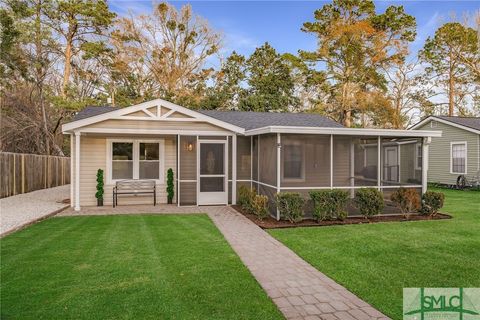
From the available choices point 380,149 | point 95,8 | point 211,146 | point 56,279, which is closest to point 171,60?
point 95,8

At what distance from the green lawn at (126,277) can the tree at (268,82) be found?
19536 millimetres

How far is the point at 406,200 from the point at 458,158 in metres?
10.8

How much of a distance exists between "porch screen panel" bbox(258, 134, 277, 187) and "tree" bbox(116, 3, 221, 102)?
14330 mm

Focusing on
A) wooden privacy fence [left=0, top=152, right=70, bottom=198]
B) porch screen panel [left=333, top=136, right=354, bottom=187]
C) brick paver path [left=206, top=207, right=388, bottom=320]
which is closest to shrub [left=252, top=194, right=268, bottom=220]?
brick paver path [left=206, top=207, right=388, bottom=320]

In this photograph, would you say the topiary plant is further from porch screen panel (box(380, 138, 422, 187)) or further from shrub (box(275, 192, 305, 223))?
porch screen panel (box(380, 138, 422, 187))

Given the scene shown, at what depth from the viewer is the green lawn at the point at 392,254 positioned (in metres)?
4.31

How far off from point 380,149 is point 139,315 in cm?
806

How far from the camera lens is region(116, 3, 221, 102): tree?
23.1 m

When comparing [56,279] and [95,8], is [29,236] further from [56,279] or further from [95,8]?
[95,8]

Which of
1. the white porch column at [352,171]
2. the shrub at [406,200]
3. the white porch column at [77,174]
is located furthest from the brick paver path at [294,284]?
the white porch column at [77,174]

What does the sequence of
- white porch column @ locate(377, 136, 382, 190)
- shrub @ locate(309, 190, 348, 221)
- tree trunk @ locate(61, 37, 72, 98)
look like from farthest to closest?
tree trunk @ locate(61, 37, 72, 98) < white porch column @ locate(377, 136, 382, 190) < shrub @ locate(309, 190, 348, 221)

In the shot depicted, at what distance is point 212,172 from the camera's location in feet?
36.0

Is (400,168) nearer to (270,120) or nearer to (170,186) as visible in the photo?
(270,120)

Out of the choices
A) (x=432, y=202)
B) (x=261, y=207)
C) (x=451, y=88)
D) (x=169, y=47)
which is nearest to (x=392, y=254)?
(x=261, y=207)
